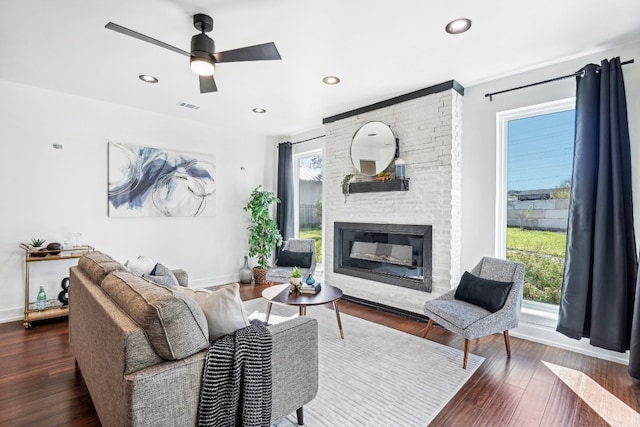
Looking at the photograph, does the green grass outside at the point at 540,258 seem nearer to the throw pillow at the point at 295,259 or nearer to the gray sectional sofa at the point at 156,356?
the throw pillow at the point at 295,259

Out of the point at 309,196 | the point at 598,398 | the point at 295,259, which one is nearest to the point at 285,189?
the point at 309,196

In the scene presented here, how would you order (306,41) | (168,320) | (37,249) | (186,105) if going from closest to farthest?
(168,320), (306,41), (37,249), (186,105)

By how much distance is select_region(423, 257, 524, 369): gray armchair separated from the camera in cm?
257

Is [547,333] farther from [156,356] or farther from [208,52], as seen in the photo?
[208,52]

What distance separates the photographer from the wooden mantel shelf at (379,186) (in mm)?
3807

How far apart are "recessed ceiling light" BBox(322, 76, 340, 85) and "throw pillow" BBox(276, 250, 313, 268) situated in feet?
7.82

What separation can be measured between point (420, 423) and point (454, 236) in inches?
83.7

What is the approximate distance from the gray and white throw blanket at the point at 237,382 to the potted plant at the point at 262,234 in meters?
3.81

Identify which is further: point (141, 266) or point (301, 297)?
point (301, 297)

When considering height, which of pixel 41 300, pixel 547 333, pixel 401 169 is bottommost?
pixel 547 333

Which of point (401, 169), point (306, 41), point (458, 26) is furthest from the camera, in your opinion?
point (401, 169)

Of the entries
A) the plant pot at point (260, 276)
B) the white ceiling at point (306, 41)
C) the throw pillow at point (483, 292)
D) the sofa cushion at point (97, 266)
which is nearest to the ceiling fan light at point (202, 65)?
the white ceiling at point (306, 41)

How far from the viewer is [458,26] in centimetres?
240

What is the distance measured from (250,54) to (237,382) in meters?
2.12
